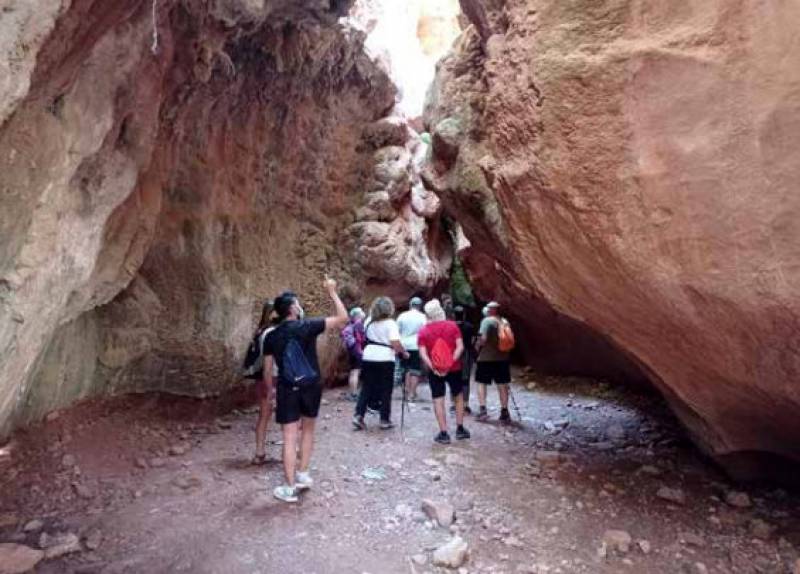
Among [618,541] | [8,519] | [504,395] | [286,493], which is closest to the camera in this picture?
→ [618,541]

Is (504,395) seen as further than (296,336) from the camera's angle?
Yes

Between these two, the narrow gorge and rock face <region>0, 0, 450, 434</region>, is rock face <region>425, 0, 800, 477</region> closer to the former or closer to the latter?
the narrow gorge

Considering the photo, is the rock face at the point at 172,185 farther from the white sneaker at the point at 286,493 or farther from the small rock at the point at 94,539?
the white sneaker at the point at 286,493

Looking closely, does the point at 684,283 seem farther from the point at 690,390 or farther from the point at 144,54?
the point at 144,54

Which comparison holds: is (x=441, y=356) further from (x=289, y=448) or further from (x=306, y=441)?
(x=289, y=448)

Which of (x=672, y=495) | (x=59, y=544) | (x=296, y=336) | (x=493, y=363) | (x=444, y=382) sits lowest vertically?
(x=59, y=544)

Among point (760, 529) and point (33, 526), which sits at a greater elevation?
point (760, 529)

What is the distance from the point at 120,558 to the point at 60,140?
3033 mm

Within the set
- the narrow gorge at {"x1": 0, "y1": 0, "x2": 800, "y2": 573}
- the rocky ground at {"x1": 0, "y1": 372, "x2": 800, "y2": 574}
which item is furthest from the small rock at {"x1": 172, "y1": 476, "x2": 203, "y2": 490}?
the narrow gorge at {"x1": 0, "y1": 0, "x2": 800, "y2": 573}

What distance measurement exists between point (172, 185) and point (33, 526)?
450 centimetres

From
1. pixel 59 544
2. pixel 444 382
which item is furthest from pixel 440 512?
pixel 59 544

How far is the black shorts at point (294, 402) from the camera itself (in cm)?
522

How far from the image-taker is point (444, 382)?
23.9 ft

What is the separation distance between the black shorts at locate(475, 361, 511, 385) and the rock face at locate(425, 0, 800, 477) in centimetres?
325
